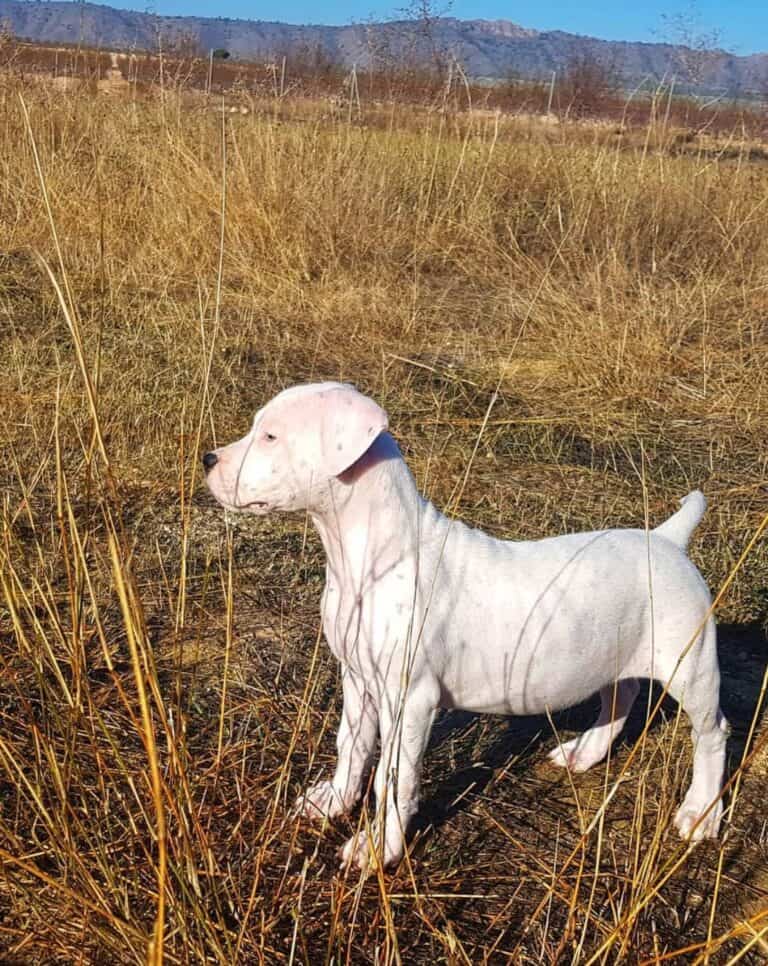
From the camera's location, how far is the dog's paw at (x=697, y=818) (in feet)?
8.18

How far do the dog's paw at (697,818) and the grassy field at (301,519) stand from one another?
0.06m

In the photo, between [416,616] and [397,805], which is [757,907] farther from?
[416,616]

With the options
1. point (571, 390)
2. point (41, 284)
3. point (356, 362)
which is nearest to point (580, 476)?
point (571, 390)

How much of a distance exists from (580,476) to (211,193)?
142 inches

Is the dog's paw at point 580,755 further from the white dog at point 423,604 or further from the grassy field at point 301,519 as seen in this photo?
the white dog at point 423,604

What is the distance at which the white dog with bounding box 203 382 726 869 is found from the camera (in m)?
2.16

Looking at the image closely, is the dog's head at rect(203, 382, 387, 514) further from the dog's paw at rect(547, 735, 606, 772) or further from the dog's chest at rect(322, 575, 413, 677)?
the dog's paw at rect(547, 735, 606, 772)

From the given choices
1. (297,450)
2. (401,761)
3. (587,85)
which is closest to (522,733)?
(401,761)

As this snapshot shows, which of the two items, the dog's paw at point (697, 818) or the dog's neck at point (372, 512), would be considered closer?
the dog's neck at point (372, 512)

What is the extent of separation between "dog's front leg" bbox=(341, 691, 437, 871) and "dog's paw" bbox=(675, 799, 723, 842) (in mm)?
718

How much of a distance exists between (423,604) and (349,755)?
469mm

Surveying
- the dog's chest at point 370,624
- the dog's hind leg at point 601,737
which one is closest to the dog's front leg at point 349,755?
the dog's chest at point 370,624

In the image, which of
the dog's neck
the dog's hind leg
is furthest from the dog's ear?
the dog's hind leg

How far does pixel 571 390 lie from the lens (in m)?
5.37
